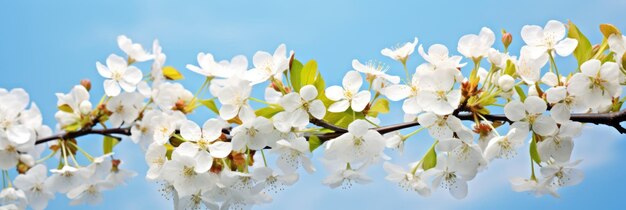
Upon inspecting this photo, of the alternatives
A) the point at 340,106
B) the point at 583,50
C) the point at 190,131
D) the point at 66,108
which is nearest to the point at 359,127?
the point at 340,106

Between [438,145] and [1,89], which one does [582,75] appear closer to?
[438,145]

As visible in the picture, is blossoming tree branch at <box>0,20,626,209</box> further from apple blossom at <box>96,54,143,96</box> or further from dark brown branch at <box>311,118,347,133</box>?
apple blossom at <box>96,54,143,96</box>

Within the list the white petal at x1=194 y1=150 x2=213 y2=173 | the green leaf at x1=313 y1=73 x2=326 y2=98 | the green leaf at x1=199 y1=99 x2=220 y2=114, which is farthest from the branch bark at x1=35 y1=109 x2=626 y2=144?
the green leaf at x1=199 y1=99 x2=220 y2=114

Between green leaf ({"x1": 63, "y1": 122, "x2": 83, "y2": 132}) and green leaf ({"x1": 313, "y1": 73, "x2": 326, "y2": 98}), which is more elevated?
green leaf ({"x1": 313, "y1": 73, "x2": 326, "y2": 98})

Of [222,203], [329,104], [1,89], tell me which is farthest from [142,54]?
[329,104]

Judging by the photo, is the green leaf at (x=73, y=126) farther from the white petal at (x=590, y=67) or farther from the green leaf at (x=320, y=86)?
the white petal at (x=590, y=67)

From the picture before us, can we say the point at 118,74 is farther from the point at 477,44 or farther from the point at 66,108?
the point at 477,44
